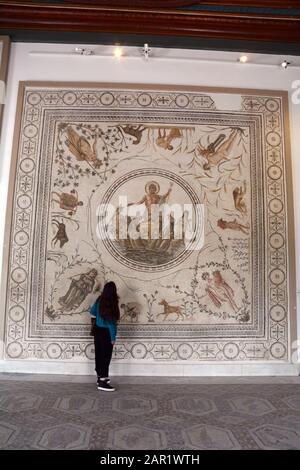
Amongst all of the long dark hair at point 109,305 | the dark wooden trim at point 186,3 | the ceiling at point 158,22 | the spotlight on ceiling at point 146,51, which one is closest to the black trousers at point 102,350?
the long dark hair at point 109,305

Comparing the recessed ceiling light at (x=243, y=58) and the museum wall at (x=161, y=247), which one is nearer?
the museum wall at (x=161, y=247)

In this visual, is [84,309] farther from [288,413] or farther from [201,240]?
[288,413]

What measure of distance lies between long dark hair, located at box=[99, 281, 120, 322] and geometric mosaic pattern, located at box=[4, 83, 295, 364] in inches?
23.5

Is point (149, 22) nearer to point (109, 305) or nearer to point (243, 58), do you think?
point (243, 58)

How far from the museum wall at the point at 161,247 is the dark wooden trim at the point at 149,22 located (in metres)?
0.36

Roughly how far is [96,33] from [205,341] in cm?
513

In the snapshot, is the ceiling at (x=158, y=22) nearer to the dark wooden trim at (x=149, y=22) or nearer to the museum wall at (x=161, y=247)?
the dark wooden trim at (x=149, y=22)

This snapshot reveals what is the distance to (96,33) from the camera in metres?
5.19

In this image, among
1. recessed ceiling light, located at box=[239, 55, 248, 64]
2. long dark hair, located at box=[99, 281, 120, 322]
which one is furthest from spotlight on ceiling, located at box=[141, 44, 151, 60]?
long dark hair, located at box=[99, 281, 120, 322]

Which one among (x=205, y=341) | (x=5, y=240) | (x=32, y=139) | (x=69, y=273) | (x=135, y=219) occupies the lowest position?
(x=205, y=341)

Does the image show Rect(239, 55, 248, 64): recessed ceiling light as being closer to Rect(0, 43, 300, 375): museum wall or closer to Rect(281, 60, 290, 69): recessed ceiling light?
Rect(0, 43, 300, 375): museum wall

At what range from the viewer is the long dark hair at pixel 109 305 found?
4.17 meters

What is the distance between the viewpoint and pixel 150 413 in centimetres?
342

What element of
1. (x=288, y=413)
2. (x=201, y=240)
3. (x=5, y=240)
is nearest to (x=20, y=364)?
(x=5, y=240)
